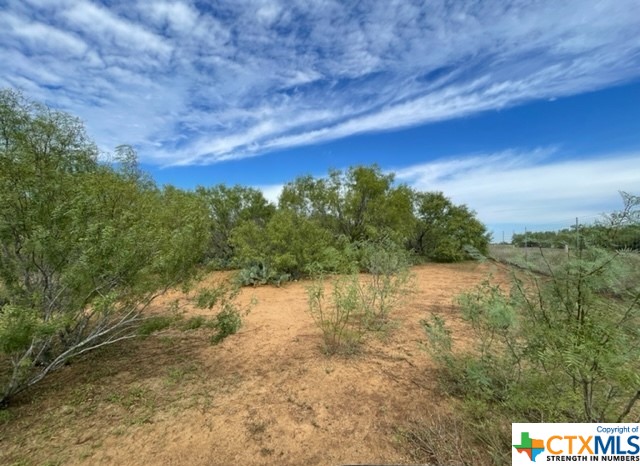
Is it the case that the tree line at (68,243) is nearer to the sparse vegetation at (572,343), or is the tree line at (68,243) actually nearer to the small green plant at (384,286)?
the small green plant at (384,286)

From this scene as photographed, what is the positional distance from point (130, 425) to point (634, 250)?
4.01 metres

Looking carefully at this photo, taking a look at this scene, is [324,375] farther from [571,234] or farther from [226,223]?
[226,223]

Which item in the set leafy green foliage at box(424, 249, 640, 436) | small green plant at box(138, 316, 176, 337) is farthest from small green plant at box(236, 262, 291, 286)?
leafy green foliage at box(424, 249, 640, 436)

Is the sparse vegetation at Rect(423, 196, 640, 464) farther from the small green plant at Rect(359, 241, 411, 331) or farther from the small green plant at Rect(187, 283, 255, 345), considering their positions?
the small green plant at Rect(187, 283, 255, 345)

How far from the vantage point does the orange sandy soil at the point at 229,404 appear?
2418 millimetres

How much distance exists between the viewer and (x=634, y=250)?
1.88m

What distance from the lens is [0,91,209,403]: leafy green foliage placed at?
9.23ft

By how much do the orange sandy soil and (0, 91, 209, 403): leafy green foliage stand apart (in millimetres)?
554

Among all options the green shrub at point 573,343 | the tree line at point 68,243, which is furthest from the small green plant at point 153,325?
the green shrub at point 573,343

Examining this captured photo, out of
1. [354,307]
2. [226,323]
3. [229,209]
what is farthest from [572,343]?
[229,209]

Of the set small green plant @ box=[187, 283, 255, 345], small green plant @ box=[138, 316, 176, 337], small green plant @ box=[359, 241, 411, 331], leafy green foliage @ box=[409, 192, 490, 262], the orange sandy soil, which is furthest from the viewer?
leafy green foliage @ box=[409, 192, 490, 262]

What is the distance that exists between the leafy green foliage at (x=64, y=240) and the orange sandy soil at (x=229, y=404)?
21.8 inches

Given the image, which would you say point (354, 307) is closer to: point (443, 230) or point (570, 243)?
point (570, 243)

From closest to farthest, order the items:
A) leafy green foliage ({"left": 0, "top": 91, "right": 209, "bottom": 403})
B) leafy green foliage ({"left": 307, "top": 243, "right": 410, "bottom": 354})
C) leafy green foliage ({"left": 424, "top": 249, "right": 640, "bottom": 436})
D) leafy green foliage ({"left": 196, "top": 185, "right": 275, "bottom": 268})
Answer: leafy green foliage ({"left": 424, "top": 249, "right": 640, "bottom": 436}), leafy green foliage ({"left": 0, "top": 91, "right": 209, "bottom": 403}), leafy green foliage ({"left": 307, "top": 243, "right": 410, "bottom": 354}), leafy green foliage ({"left": 196, "top": 185, "right": 275, "bottom": 268})
